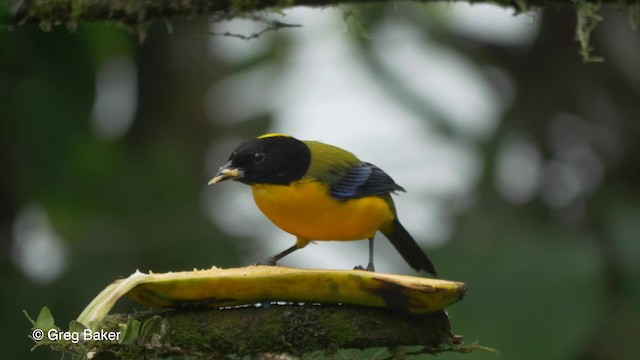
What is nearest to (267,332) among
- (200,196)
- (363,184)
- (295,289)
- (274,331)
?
(274,331)

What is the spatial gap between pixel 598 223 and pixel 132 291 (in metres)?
5.18

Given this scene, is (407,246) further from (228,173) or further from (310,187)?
(228,173)

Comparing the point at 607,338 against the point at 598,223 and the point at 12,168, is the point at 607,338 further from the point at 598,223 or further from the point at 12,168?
the point at 12,168

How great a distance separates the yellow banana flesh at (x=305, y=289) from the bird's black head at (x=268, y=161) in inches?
25.1

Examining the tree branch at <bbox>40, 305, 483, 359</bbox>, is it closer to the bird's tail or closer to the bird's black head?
the bird's black head

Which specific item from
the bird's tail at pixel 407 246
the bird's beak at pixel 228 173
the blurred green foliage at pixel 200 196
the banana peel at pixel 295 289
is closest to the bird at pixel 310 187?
the bird's beak at pixel 228 173

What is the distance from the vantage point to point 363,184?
167 inches

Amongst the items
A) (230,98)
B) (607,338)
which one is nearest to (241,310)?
(607,338)

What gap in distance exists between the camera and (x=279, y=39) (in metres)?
9.20

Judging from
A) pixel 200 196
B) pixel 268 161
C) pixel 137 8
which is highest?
pixel 137 8

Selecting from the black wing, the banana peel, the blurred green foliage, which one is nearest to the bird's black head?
the black wing

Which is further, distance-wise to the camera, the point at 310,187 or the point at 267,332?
the point at 310,187

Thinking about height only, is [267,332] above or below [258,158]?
below

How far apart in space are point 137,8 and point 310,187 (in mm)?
1147
